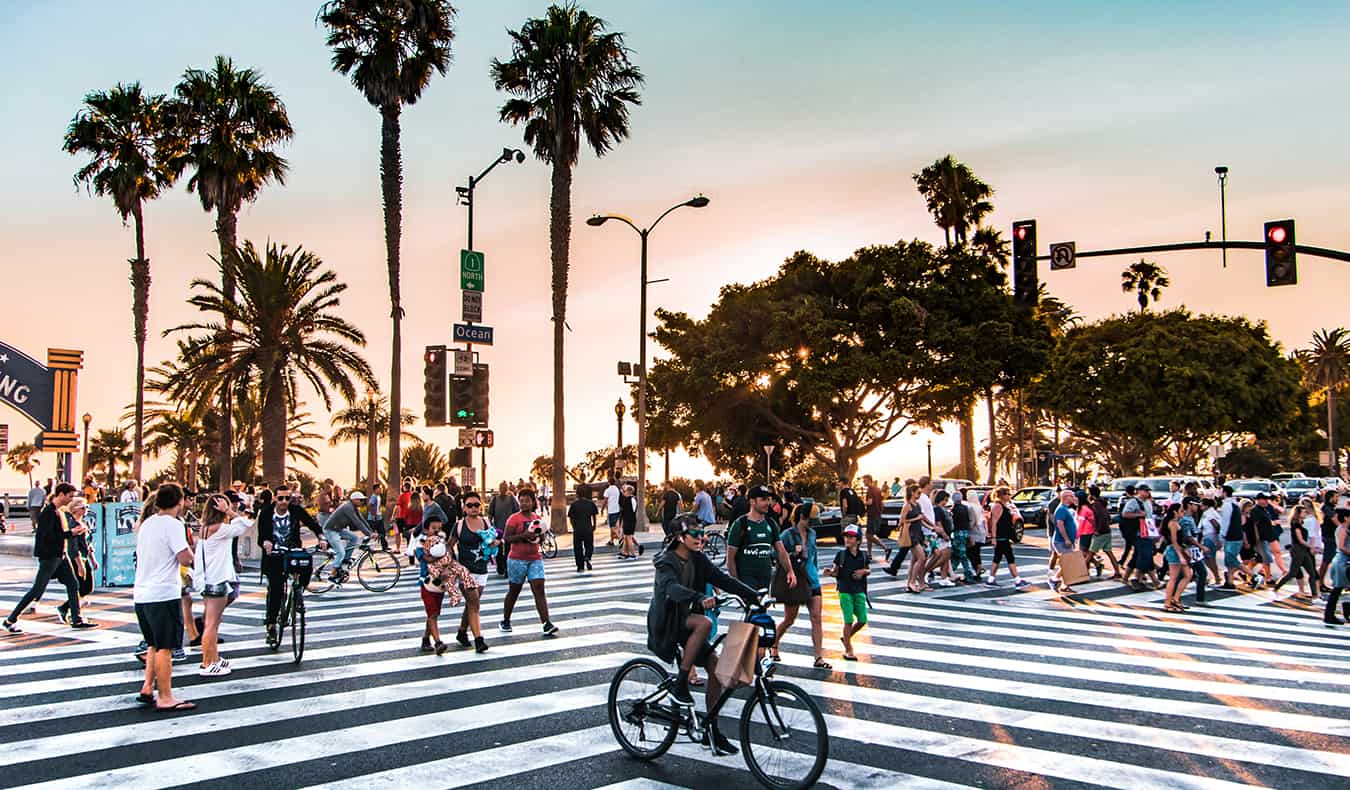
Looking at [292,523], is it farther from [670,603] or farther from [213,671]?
[670,603]

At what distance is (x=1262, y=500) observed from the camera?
18484 mm

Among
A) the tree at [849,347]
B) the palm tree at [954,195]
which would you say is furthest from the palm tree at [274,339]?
the palm tree at [954,195]

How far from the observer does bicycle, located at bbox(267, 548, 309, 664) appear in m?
10.8

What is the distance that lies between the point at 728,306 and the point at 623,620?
34.5 m

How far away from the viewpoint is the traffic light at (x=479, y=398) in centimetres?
2036

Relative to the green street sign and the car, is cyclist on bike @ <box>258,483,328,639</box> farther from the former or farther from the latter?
the car

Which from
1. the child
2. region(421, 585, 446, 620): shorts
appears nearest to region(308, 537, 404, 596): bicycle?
region(421, 585, 446, 620): shorts

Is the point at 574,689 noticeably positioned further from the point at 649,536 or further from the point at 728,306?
the point at 728,306

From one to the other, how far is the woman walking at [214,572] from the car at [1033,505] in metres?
28.1

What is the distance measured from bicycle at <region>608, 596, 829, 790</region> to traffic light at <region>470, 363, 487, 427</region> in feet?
A: 44.3

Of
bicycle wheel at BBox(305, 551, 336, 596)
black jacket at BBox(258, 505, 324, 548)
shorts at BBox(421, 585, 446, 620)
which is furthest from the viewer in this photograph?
bicycle wheel at BBox(305, 551, 336, 596)

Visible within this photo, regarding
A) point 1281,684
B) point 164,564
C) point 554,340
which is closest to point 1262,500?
point 1281,684

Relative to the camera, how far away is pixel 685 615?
704 centimetres

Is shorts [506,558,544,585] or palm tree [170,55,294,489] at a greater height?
palm tree [170,55,294,489]
